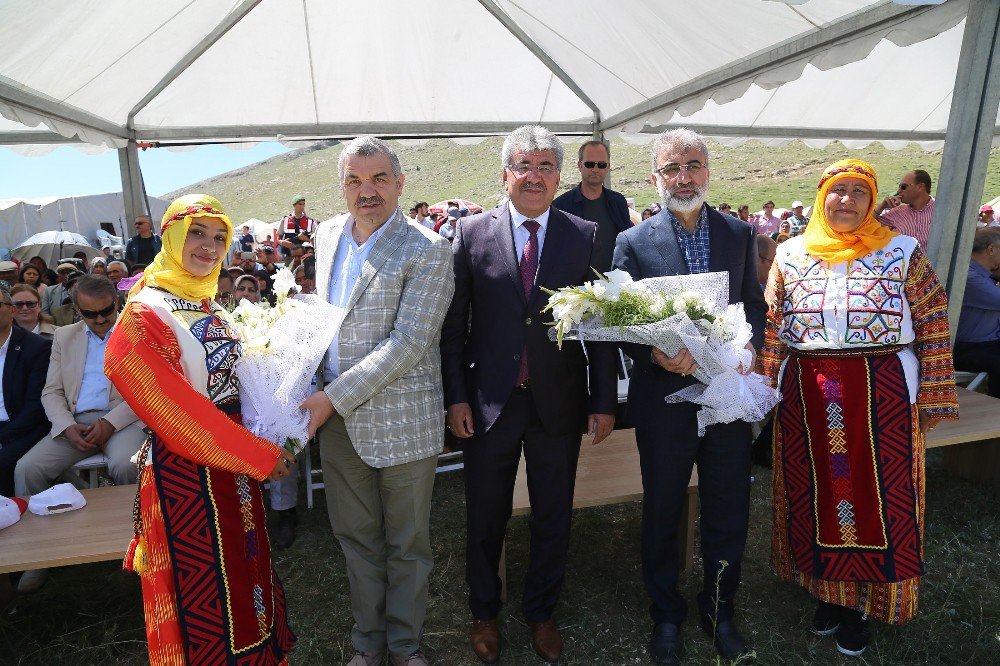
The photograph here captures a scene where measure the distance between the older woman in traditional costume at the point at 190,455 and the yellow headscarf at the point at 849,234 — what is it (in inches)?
99.8

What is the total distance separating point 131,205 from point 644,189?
50.4 m

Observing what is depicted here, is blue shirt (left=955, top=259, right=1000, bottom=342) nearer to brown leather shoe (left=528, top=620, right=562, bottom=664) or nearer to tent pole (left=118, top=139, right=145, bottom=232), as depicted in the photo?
brown leather shoe (left=528, top=620, right=562, bottom=664)

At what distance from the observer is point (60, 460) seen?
4039mm

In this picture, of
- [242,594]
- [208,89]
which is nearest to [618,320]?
[242,594]

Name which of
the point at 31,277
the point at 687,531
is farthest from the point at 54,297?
the point at 687,531

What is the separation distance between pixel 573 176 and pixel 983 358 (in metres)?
58.6

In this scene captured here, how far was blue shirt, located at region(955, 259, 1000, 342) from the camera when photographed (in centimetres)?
539

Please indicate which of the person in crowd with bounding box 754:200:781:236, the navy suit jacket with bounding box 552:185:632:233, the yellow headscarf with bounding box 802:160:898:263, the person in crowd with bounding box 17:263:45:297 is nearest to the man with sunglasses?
the navy suit jacket with bounding box 552:185:632:233

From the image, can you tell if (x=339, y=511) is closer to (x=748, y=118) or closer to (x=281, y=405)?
(x=281, y=405)

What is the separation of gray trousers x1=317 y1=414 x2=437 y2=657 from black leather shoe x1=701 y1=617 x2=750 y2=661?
1.37 meters

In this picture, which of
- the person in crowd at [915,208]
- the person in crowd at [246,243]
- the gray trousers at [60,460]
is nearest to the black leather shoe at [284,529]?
the gray trousers at [60,460]

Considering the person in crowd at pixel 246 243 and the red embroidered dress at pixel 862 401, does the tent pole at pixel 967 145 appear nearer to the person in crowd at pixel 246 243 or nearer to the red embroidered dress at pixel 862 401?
the red embroidered dress at pixel 862 401

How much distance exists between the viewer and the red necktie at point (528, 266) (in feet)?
8.63

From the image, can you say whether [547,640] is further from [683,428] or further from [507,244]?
[507,244]
